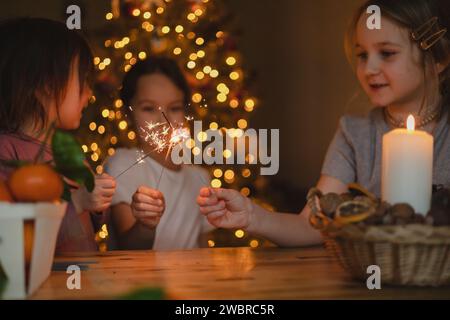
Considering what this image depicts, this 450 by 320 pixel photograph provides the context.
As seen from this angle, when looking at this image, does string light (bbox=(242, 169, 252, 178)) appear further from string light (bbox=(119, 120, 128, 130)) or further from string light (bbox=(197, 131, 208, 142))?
string light (bbox=(119, 120, 128, 130))

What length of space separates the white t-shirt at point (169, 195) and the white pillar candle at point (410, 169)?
1218 mm

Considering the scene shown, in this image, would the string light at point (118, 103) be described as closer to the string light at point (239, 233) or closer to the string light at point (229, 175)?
the string light at point (229, 175)

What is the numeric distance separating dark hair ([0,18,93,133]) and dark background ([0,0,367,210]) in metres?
1.85

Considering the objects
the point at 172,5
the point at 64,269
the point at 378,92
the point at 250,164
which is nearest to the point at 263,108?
the point at 250,164

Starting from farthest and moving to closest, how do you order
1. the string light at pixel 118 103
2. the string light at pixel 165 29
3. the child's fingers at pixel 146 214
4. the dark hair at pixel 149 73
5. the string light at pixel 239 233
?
1. the string light at pixel 239 233
2. the string light at pixel 165 29
3. the string light at pixel 118 103
4. the dark hair at pixel 149 73
5. the child's fingers at pixel 146 214

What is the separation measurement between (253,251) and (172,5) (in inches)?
67.7

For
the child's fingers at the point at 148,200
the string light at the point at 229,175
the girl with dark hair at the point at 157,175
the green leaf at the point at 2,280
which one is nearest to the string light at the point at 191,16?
the girl with dark hair at the point at 157,175

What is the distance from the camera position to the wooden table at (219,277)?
84 centimetres

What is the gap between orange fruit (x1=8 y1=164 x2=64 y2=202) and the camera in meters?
0.79

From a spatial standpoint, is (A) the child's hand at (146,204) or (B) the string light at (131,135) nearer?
(A) the child's hand at (146,204)

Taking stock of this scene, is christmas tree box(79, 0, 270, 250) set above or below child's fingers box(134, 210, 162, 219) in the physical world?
above

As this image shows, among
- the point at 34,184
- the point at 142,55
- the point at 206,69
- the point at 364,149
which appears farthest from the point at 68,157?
the point at 206,69

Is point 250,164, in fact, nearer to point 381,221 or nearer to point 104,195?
point 104,195

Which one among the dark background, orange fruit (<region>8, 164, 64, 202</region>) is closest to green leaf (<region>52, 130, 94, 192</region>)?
orange fruit (<region>8, 164, 64, 202</region>)
